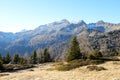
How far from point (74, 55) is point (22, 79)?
5060 centimetres

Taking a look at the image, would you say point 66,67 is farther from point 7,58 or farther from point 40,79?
point 7,58

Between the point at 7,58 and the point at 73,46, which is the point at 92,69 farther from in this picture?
the point at 7,58

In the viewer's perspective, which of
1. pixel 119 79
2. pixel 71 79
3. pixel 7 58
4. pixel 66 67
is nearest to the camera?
pixel 119 79

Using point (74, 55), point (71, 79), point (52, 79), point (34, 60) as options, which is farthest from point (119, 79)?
point (34, 60)

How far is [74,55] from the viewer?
84.6 metres

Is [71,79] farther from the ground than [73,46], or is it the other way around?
[73,46]

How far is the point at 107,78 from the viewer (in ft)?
96.6

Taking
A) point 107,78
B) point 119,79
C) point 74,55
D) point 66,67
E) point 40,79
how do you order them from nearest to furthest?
1. point 119,79
2. point 107,78
3. point 40,79
4. point 66,67
5. point 74,55

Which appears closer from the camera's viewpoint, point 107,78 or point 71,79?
point 107,78

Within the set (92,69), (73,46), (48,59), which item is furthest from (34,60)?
(92,69)

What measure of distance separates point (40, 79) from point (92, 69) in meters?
9.93

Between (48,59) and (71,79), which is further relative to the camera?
(48,59)

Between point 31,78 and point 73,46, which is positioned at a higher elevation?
point 73,46

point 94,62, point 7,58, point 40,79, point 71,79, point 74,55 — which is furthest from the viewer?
point 7,58
